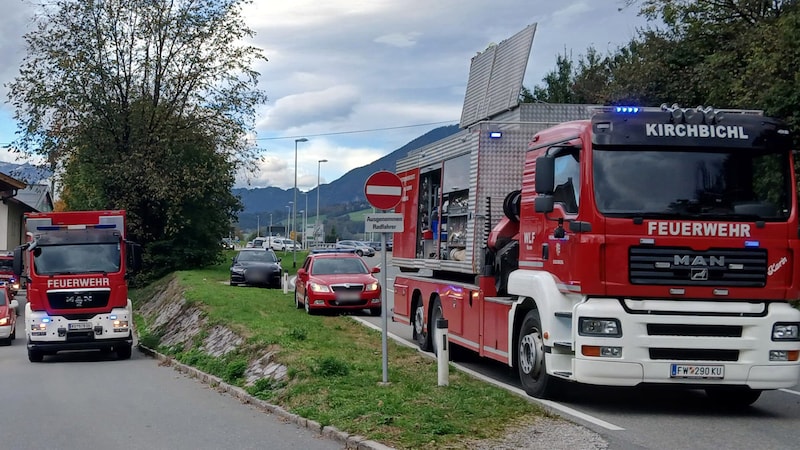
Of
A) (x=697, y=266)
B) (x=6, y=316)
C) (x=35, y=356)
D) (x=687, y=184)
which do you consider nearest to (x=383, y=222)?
(x=687, y=184)

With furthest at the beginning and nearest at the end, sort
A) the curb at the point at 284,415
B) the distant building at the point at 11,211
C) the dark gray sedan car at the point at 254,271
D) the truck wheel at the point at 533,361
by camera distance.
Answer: the distant building at the point at 11,211 → the dark gray sedan car at the point at 254,271 → the truck wheel at the point at 533,361 → the curb at the point at 284,415

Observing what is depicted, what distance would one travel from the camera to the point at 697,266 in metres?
9.22

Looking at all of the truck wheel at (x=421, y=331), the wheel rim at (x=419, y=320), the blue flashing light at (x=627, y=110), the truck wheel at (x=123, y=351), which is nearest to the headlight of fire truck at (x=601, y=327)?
the blue flashing light at (x=627, y=110)

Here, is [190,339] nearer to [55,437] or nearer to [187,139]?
[55,437]

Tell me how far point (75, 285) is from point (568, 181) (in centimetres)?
1285

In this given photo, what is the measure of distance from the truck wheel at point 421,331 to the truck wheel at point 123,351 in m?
7.19

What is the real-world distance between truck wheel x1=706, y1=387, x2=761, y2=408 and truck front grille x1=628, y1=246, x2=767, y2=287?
1.40 metres

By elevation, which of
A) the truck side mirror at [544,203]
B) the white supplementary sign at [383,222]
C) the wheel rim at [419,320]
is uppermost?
the truck side mirror at [544,203]

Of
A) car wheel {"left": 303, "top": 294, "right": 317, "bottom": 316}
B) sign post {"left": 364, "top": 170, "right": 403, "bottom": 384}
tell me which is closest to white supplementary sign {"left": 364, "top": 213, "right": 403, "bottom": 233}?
sign post {"left": 364, "top": 170, "right": 403, "bottom": 384}

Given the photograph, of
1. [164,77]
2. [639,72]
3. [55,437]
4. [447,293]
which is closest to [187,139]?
[164,77]

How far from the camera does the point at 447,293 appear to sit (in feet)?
45.2

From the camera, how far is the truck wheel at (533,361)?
32.6ft

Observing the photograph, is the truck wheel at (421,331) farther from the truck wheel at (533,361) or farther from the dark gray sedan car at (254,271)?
the dark gray sedan car at (254,271)

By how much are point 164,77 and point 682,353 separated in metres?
31.6
